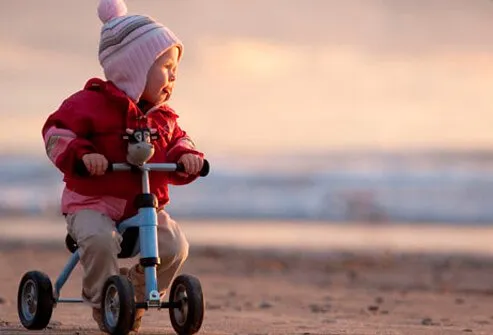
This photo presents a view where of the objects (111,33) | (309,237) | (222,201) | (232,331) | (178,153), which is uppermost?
(222,201)

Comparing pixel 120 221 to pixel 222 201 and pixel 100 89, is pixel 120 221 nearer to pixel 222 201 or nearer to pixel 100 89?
pixel 100 89

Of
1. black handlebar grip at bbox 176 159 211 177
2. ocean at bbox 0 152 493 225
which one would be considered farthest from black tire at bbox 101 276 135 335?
ocean at bbox 0 152 493 225

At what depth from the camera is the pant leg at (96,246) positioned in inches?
220

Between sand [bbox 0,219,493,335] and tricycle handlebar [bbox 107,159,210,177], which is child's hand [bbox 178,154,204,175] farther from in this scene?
sand [bbox 0,219,493,335]

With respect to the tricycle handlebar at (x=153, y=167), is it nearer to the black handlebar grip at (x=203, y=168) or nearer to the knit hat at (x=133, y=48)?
the black handlebar grip at (x=203, y=168)

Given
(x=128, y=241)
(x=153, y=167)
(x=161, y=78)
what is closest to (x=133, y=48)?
(x=161, y=78)

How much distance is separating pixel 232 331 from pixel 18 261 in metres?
6.16

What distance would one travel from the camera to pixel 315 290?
33.1 feet

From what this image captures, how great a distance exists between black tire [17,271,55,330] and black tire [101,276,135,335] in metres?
0.46

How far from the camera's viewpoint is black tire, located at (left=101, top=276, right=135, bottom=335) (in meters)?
5.36

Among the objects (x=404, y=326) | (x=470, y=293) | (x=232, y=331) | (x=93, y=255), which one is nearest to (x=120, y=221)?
(x=93, y=255)

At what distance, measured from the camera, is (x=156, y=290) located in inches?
217

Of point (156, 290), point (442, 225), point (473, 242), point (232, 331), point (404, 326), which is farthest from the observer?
point (442, 225)

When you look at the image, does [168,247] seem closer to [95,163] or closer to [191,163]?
[191,163]
